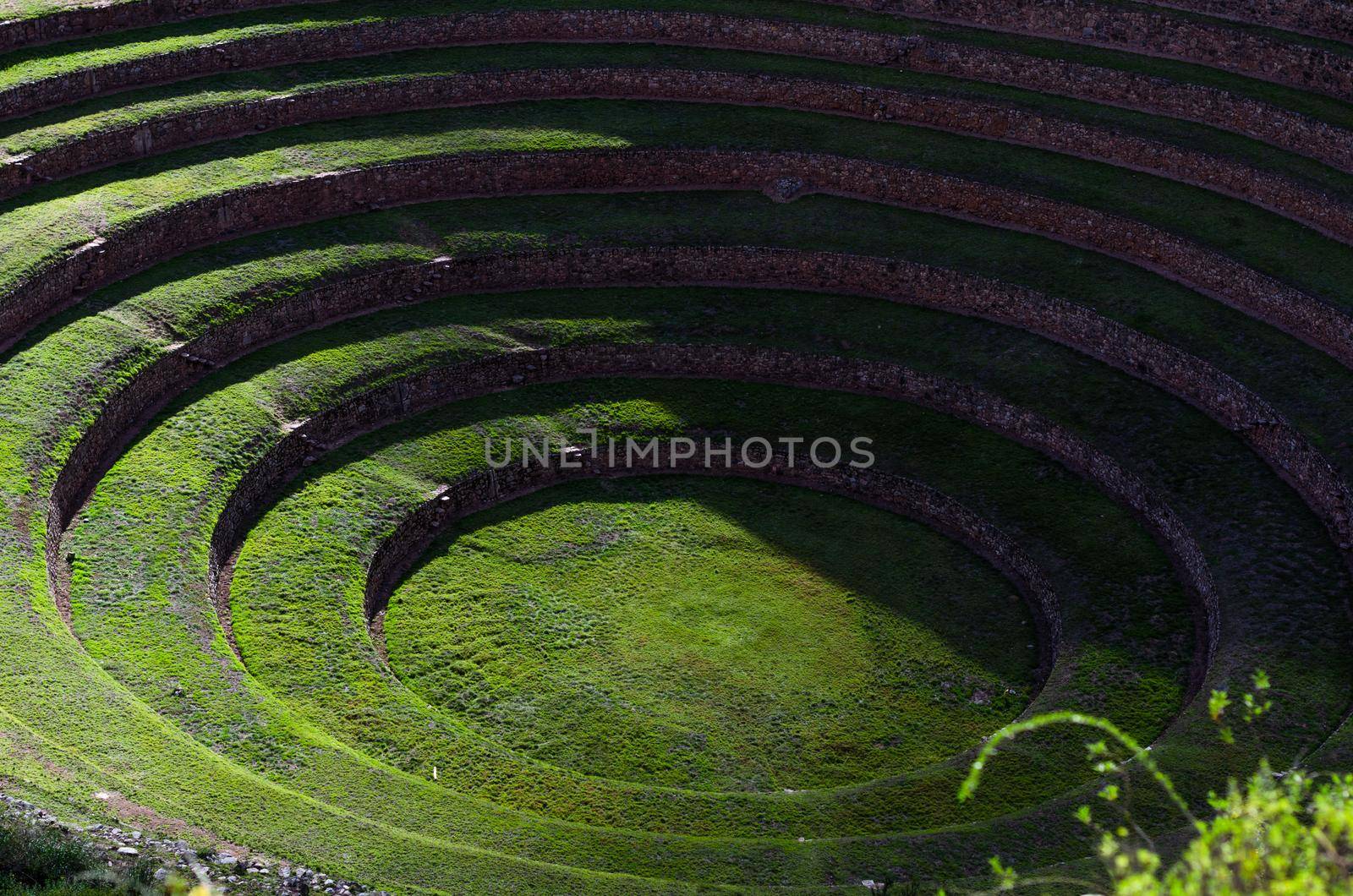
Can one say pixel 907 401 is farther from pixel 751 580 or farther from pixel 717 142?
pixel 717 142

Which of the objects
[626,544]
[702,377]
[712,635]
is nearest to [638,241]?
[702,377]

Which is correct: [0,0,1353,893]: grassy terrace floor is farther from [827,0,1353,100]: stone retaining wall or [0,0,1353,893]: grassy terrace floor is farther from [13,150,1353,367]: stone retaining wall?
[827,0,1353,100]: stone retaining wall

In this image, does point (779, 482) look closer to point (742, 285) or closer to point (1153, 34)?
point (742, 285)

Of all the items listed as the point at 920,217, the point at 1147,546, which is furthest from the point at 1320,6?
the point at 1147,546

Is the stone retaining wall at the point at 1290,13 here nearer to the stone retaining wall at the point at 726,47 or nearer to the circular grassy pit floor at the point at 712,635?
the stone retaining wall at the point at 726,47

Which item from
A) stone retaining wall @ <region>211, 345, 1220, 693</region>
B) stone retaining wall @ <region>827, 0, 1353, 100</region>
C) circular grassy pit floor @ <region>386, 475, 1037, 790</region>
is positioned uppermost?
stone retaining wall @ <region>827, 0, 1353, 100</region>

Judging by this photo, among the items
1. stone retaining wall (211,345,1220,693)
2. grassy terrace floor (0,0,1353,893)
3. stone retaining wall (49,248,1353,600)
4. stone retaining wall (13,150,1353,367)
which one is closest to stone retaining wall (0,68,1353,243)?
grassy terrace floor (0,0,1353,893)
